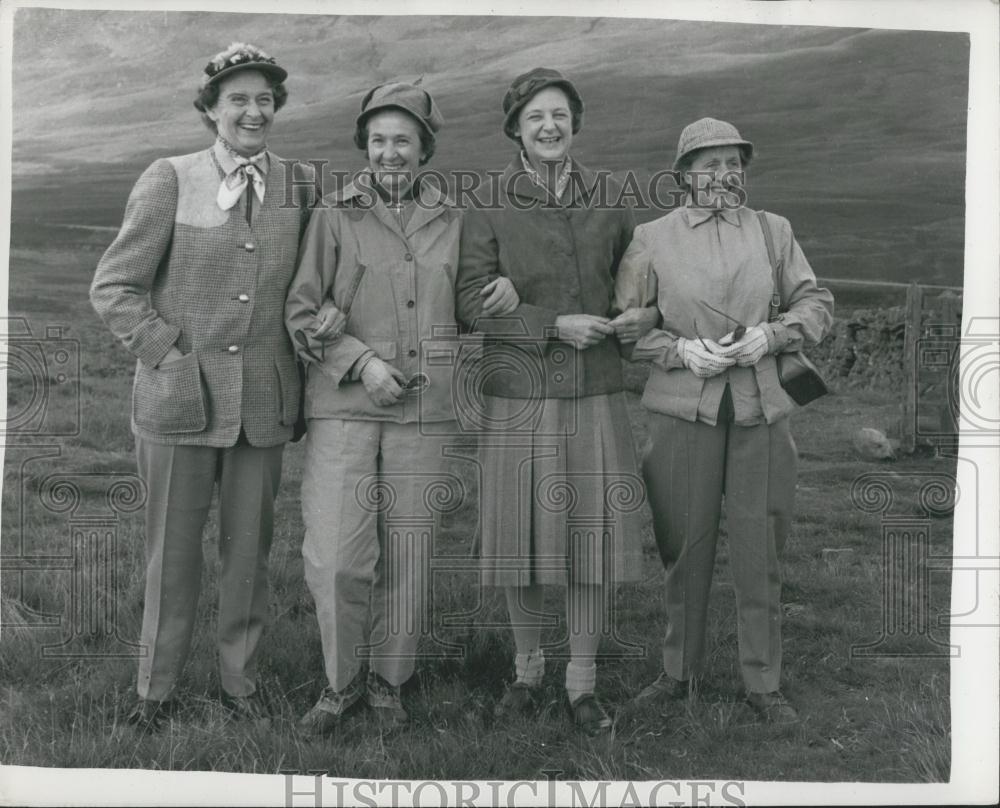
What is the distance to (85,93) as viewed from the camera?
4527 millimetres

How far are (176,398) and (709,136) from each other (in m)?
2.21

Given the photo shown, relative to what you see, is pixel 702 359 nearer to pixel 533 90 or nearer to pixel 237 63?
pixel 533 90

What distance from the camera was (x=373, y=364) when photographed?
12.7ft

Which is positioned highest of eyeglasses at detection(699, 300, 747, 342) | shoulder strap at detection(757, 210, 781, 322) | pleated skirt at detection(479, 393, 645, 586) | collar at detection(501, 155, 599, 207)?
collar at detection(501, 155, 599, 207)

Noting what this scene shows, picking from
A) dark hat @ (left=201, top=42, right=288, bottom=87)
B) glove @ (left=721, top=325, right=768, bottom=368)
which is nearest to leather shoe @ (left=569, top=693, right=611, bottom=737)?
glove @ (left=721, top=325, right=768, bottom=368)

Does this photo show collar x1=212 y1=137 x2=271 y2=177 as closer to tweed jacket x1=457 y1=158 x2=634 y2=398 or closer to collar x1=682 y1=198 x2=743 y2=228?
tweed jacket x1=457 y1=158 x2=634 y2=398

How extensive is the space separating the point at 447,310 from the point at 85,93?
1927 millimetres

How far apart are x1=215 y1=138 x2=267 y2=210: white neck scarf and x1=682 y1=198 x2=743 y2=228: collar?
164 cm

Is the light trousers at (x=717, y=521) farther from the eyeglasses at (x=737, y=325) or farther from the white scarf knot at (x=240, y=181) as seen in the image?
the white scarf knot at (x=240, y=181)

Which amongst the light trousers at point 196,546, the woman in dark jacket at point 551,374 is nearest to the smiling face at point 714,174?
the woman in dark jacket at point 551,374

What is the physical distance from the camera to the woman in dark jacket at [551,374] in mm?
3979

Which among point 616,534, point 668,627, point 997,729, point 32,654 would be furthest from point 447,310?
point 997,729

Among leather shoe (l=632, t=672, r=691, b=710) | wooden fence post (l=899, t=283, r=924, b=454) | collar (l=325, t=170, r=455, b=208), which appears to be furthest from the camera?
wooden fence post (l=899, t=283, r=924, b=454)

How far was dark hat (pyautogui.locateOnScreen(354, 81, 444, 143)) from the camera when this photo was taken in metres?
3.85
